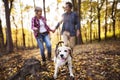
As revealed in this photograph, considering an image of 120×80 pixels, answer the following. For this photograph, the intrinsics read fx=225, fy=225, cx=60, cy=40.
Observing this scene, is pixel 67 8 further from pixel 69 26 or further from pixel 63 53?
pixel 63 53

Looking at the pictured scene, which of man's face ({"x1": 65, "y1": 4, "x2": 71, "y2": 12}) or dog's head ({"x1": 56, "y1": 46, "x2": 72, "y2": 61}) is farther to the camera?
man's face ({"x1": 65, "y1": 4, "x2": 71, "y2": 12})

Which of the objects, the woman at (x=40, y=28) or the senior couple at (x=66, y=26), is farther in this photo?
the woman at (x=40, y=28)

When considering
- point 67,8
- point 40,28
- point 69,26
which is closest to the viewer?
point 67,8

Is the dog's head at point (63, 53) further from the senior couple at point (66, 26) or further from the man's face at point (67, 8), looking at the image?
the man's face at point (67, 8)

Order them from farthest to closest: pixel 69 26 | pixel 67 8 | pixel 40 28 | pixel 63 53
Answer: pixel 40 28 → pixel 69 26 → pixel 67 8 → pixel 63 53

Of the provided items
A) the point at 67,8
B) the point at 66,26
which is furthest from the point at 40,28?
the point at 67,8

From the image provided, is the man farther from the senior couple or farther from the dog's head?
the dog's head

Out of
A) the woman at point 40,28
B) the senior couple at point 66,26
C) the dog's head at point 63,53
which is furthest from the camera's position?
the woman at point 40,28

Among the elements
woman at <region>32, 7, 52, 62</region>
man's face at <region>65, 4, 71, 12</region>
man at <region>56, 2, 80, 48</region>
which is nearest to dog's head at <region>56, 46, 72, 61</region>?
man at <region>56, 2, 80, 48</region>

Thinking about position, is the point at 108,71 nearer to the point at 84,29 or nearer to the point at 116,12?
the point at 116,12

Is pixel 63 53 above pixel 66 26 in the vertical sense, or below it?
below

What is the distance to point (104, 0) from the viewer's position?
27.7m

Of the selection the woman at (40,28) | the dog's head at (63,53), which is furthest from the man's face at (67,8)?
the dog's head at (63,53)

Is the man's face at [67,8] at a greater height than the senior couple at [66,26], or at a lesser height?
greater
